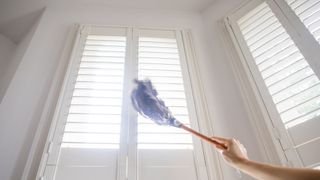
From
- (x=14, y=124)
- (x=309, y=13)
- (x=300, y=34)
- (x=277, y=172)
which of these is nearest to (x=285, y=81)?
(x=300, y=34)

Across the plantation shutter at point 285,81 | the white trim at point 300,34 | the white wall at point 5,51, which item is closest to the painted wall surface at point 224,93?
the plantation shutter at point 285,81

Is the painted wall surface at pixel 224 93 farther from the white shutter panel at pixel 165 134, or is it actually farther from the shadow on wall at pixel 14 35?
the shadow on wall at pixel 14 35

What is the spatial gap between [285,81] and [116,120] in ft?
3.39

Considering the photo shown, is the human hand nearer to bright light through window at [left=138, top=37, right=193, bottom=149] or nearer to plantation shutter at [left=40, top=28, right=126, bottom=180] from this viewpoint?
bright light through window at [left=138, top=37, right=193, bottom=149]

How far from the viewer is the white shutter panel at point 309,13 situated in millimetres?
1348

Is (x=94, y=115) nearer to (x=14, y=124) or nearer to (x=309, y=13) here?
(x=14, y=124)

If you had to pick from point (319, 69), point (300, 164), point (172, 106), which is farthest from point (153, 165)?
point (319, 69)

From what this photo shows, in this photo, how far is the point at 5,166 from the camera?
3.90ft

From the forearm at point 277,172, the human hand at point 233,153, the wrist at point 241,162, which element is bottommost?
the forearm at point 277,172

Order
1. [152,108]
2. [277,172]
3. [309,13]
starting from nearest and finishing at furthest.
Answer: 1. [277,172]
2. [152,108]
3. [309,13]

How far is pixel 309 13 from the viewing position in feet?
4.65

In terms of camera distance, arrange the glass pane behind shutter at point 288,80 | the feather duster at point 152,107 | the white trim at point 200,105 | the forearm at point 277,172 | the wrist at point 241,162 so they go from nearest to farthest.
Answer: the forearm at point 277,172
the wrist at point 241,162
the feather duster at point 152,107
the glass pane behind shutter at point 288,80
the white trim at point 200,105

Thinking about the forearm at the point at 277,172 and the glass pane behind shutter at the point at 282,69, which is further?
the glass pane behind shutter at the point at 282,69

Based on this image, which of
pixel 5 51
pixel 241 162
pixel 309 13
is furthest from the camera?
pixel 5 51
